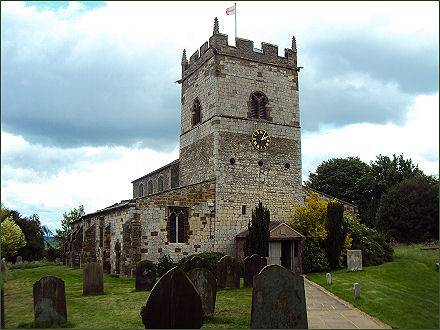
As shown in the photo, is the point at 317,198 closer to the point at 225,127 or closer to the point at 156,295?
the point at 225,127

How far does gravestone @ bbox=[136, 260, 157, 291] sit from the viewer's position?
18734 mm

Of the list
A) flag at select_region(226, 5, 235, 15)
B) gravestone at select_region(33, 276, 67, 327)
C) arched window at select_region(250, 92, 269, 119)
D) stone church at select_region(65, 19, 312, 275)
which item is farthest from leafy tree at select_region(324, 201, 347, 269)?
gravestone at select_region(33, 276, 67, 327)

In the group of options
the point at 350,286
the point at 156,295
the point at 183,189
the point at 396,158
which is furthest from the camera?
the point at 396,158

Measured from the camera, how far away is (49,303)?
39.7 feet

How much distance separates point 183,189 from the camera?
27.1m

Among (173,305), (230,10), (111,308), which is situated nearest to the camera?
(173,305)

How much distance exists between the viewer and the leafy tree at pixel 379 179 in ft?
153

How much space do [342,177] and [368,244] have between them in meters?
23.3

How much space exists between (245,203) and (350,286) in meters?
11.2

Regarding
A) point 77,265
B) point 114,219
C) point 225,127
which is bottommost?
point 77,265

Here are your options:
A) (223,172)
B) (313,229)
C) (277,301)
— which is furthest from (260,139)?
(277,301)

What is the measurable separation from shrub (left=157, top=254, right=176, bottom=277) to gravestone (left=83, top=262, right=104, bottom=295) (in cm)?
635

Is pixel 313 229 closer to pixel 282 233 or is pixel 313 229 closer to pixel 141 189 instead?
pixel 282 233

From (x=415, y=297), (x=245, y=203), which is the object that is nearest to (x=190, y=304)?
(x=415, y=297)
